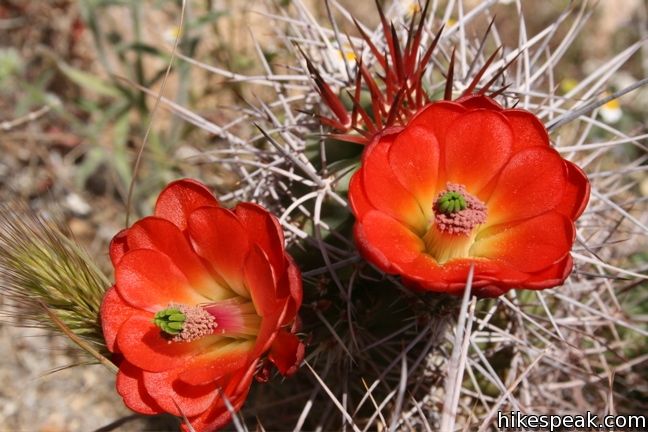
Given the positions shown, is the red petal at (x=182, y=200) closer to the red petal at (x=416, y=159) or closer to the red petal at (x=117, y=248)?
the red petal at (x=117, y=248)

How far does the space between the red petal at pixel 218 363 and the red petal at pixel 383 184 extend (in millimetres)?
317

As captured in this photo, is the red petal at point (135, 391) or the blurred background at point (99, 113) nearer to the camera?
the red petal at point (135, 391)

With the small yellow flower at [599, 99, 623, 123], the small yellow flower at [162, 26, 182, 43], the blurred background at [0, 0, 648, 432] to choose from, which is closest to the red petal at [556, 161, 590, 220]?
the blurred background at [0, 0, 648, 432]

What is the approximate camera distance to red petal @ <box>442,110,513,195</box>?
3.45 ft

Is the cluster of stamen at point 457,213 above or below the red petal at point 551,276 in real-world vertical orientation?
above

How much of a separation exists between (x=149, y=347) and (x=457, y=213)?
548 mm

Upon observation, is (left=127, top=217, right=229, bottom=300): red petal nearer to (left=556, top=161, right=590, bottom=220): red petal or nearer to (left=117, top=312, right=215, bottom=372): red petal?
(left=117, top=312, right=215, bottom=372): red petal

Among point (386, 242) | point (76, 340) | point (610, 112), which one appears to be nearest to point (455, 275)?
point (386, 242)

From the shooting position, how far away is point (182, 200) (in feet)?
3.65

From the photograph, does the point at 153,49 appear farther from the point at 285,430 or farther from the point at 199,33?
the point at 285,430

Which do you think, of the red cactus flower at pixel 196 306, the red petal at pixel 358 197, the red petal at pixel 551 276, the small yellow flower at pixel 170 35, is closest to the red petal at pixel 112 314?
the red cactus flower at pixel 196 306

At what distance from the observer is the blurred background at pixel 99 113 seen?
7.45ft

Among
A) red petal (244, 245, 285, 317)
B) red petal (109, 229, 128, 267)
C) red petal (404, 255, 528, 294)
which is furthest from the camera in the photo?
red petal (109, 229, 128, 267)

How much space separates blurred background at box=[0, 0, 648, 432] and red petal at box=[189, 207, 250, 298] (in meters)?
1.00
